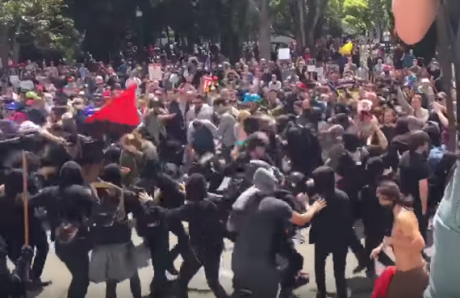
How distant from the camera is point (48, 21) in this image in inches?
1185

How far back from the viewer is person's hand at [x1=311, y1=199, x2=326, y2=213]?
279 inches

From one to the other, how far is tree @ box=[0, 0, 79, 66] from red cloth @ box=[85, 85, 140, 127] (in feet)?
59.4

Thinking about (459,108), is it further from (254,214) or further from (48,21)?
(48,21)

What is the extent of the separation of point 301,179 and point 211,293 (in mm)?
1932

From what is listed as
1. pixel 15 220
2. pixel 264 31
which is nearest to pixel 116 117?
pixel 15 220

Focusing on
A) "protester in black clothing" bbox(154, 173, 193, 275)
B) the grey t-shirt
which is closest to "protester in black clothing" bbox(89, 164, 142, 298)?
"protester in black clothing" bbox(154, 173, 193, 275)

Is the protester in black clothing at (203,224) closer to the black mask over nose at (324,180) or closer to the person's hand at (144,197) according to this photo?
the person's hand at (144,197)

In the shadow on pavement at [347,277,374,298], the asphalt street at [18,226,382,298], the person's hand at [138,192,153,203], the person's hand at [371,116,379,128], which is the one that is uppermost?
the person's hand at [371,116,379,128]

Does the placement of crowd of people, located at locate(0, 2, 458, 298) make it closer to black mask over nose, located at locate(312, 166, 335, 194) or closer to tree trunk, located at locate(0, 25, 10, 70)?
black mask over nose, located at locate(312, 166, 335, 194)

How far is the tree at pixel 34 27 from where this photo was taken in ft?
91.1

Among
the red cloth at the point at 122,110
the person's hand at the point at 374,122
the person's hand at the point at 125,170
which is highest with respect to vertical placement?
the red cloth at the point at 122,110

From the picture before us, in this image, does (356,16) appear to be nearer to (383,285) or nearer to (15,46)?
(15,46)

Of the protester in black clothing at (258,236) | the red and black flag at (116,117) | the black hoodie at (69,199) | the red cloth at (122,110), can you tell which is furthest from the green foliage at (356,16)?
the protester in black clothing at (258,236)

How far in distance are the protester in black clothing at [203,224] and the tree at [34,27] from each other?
71.0ft
